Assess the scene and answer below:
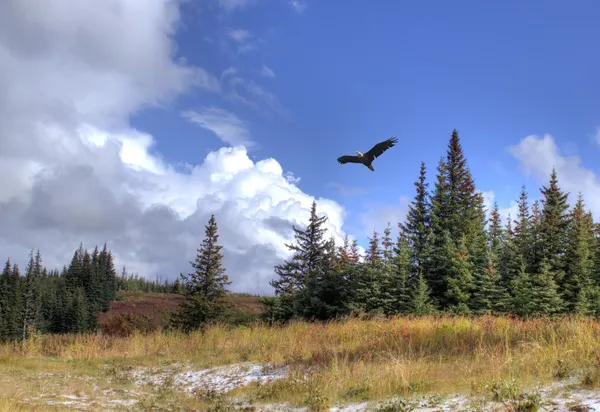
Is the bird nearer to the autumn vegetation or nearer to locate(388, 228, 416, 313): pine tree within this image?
the autumn vegetation

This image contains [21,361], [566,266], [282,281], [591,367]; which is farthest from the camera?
[282,281]

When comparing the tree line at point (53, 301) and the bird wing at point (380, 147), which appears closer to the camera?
the bird wing at point (380, 147)

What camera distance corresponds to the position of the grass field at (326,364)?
5668 millimetres

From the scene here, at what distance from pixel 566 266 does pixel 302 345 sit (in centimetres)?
2463

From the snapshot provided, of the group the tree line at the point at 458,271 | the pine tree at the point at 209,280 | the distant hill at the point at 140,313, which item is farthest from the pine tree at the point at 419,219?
the distant hill at the point at 140,313

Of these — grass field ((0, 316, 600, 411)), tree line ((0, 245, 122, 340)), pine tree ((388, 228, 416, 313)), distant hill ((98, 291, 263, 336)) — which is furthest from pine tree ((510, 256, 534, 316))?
tree line ((0, 245, 122, 340))

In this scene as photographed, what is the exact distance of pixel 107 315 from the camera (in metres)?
76.0

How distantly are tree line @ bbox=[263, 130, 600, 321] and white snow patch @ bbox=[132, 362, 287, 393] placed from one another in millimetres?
8884

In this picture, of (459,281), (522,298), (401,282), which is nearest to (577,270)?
(522,298)

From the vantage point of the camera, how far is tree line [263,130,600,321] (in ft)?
71.2

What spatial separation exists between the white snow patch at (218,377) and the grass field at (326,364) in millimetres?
71

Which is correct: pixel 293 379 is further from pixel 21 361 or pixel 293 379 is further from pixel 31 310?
pixel 31 310

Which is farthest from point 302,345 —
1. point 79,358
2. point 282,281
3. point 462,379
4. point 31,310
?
point 31,310

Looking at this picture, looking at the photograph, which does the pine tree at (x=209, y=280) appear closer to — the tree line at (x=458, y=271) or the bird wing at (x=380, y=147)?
the tree line at (x=458, y=271)
